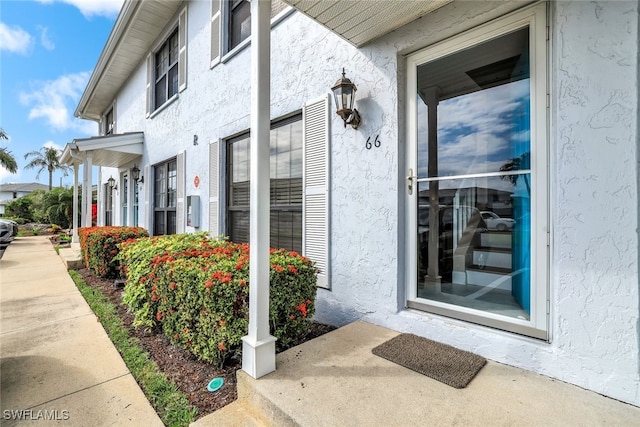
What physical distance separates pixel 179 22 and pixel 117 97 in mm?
6055

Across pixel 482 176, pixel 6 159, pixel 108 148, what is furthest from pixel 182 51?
pixel 6 159

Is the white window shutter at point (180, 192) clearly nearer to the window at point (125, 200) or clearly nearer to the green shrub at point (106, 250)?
the green shrub at point (106, 250)

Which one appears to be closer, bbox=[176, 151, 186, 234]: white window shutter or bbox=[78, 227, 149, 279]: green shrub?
bbox=[78, 227, 149, 279]: green shrub

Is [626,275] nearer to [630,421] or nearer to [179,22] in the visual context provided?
[630,421]

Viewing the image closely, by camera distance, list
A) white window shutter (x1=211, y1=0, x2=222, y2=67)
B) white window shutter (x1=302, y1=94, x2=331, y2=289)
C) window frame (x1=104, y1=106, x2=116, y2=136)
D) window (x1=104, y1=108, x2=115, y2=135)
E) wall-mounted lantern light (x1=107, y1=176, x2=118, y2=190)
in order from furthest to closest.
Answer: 1. window (x1=104, y1=108, x2=115, y2=135)
2. window frame (x1=104, y1=106, x2=116, y2=136)
3. wall-mounted lantern light (x1=107, y1=176, x2=118, y2=190)
4. white window shutter (x1=211, y1=0, x2=222, y2=67)
5. white window shutter (x1=302, y1=94, x2=331, y2=289)

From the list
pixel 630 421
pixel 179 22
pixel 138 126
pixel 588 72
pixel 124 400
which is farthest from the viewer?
pixel 138 126

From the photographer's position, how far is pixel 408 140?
9.13 ft

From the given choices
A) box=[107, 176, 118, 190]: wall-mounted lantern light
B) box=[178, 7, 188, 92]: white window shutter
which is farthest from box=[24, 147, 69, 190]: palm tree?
box=[178, 7, 188, 92]: white window shutter

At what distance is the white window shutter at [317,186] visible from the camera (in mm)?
3357

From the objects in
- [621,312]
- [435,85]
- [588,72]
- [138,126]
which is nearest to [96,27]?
[138,126]

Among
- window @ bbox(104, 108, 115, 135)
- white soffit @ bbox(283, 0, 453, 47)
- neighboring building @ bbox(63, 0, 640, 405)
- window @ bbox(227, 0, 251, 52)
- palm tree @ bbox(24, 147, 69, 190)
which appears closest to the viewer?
neighboring building @ bbox(63, 0, 640, 405)

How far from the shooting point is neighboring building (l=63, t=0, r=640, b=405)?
1.77m

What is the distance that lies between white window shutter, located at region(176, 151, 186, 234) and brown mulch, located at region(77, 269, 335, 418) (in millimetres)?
2943

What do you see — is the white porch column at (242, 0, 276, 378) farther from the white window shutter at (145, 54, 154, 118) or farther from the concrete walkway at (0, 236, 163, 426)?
the white window shutter at (145, 54, 154, 118)
